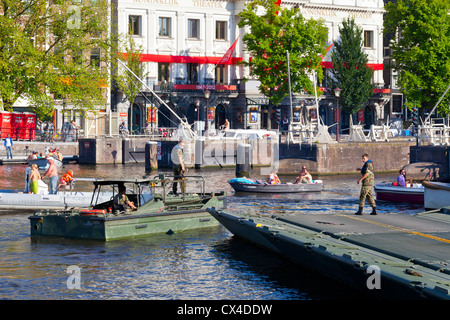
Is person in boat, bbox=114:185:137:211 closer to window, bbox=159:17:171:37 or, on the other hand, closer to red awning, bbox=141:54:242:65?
red awning, bbox=141:54:242:65

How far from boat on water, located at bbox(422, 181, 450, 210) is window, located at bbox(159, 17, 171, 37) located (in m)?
46.5

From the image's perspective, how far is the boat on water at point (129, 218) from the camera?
22172mm

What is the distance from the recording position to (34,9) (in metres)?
44.1

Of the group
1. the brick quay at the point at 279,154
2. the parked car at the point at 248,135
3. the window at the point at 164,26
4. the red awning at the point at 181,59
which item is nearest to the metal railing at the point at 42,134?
the brick quay at the point at 279,154

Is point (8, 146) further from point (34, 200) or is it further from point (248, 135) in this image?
point (34, 200)

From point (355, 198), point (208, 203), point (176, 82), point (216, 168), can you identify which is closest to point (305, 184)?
point (355, 198)

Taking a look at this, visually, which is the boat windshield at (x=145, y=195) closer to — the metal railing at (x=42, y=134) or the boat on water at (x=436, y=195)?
the boat on water at (x=436, y=195)

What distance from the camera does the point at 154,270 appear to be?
19172 mm

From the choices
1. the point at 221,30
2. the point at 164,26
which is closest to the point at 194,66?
the point at 221,30

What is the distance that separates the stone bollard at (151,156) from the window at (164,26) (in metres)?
21.9

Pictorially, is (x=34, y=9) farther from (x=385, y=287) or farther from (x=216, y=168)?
(x=385, y=287)

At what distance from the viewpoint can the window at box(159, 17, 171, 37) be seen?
71.9 meters

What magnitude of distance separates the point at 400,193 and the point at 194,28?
43017 mm

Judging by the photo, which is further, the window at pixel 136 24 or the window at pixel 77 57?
the window at pixel 136 24
